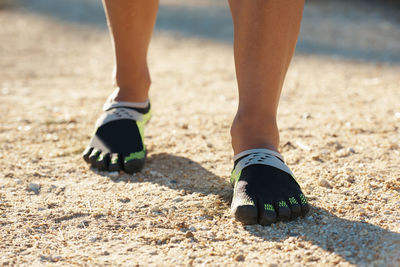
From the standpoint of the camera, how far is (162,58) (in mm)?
3350

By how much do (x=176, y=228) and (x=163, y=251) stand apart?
0.10 meters

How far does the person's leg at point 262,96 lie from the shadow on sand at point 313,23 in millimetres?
2112

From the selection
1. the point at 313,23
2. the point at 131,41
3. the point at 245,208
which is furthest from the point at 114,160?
the point at 313,23

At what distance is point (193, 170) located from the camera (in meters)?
1.41

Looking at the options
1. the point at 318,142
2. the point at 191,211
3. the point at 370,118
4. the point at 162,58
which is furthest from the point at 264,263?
the point at 162,58

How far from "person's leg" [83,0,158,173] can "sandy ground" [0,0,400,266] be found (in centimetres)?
6

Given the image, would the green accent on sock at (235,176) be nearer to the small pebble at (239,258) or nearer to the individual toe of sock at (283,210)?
the individual toe of sock at (283,210)

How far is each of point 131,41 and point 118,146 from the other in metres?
0.32

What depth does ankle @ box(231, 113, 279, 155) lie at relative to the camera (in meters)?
1.17

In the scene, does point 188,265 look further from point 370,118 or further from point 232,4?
point 370,118

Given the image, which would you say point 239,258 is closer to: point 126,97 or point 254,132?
point 254,132

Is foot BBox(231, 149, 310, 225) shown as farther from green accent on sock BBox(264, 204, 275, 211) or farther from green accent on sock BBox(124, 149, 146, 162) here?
green accent on sock BBox(124, 149, 146, 162)

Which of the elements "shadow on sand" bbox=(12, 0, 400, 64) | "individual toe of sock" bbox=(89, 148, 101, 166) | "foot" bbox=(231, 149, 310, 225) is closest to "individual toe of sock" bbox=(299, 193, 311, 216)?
"foot" bbox=(231, 149, 310, 225)

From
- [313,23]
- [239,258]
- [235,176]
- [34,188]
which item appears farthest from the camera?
[313,23]
